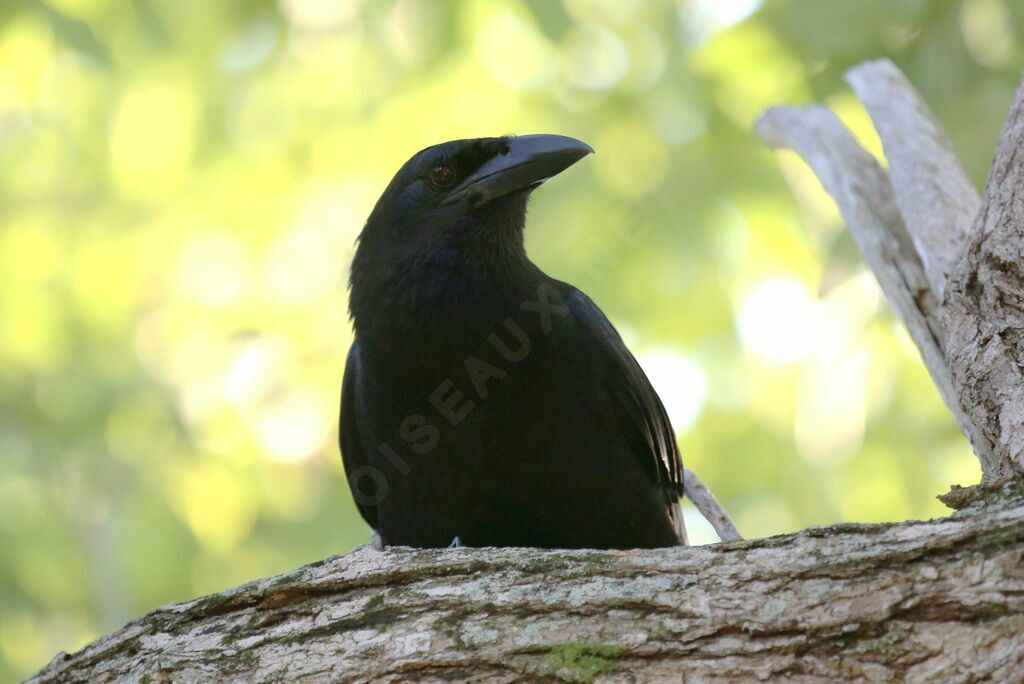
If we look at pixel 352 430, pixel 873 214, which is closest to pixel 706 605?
pixel 873 214

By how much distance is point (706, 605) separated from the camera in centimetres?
Answer: 260

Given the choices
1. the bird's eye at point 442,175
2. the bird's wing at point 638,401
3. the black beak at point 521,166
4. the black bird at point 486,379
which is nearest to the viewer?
the black bird at point 486,379

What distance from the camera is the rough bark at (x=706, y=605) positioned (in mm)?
2424

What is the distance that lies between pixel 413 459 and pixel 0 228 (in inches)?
160

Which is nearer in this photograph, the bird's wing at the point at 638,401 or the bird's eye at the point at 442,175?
the bird's eye at the point at 442,175

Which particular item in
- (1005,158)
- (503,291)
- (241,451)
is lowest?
(1005,158)

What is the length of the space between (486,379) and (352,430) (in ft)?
3.93

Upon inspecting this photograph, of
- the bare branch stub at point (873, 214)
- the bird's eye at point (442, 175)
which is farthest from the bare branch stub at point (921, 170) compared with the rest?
the bird's eye at point (442, 175)

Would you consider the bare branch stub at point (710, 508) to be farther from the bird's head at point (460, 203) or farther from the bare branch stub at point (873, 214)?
the bird's head at point (460, 203)

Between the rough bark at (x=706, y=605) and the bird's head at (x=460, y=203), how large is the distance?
64.8 inches

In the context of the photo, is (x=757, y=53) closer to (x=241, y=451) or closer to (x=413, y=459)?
(x=413, y=459)

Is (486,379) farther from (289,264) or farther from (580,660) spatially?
(289,264)

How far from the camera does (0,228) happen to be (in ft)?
23.0

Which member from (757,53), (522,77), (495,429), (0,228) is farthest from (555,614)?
(0,228)
